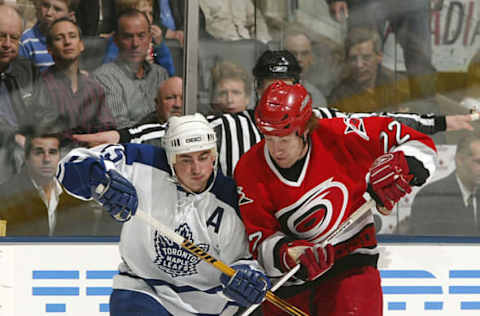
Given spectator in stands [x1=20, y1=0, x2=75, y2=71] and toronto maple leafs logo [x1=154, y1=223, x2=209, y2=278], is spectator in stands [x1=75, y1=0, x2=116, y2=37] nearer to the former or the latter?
spectator in stands [x1=20, y1=0, x2=75, y2=71]

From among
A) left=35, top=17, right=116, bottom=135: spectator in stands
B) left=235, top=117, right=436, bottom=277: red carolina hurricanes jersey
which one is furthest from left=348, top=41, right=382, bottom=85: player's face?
left=35, top=17, right=116, bottom=135: spectator in stands

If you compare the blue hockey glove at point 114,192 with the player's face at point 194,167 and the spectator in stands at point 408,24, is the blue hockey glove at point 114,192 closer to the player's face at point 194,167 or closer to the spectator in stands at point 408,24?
the player's face at point 194,167

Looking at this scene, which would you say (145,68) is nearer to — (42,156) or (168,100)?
(168,100)

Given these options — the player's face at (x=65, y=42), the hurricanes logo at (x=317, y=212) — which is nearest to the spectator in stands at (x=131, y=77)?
the player's face at (x=65, y=42)

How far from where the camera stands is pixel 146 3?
9.64ft

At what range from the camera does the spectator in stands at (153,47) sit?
9.64ft

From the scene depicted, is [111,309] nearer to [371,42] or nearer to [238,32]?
[238,32]

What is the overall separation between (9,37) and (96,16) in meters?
0.36

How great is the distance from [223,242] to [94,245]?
896 mm

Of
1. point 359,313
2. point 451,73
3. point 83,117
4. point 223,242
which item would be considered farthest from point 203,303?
point 451,73

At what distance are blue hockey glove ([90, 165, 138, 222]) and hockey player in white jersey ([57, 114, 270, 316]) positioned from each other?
0.40ft

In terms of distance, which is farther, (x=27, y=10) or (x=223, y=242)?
(x=27, y=10)

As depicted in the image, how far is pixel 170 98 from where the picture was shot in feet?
9.70

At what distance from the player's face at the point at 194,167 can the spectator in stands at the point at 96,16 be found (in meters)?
0.98
